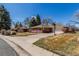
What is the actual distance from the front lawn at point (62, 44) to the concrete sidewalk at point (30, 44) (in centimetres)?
5

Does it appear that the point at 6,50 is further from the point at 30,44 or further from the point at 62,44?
the point at 62,44

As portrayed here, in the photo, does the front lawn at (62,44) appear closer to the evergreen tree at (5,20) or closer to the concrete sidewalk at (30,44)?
the concrete sidewalk at (30,44)

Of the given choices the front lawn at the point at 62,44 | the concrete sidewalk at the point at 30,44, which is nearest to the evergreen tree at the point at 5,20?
the concrete sidewalk at the point at 30,44

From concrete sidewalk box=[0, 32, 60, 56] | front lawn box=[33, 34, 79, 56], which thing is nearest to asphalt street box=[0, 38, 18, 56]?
concrete sidewalk box=[0, 32, 60, 56]

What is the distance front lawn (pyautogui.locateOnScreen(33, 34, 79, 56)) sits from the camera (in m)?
3.09

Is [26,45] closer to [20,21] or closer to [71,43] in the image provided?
[20,21]

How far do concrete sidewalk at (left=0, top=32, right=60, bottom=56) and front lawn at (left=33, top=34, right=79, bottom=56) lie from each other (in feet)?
0.15

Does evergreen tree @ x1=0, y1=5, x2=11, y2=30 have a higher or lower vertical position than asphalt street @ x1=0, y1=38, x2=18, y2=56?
higher

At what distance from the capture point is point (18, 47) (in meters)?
3.18

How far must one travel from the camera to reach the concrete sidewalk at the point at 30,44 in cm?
309

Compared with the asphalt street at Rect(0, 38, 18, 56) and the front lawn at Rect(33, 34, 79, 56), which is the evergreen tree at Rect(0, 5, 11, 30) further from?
the front lawn at Rect(33, 34, 79, 56)

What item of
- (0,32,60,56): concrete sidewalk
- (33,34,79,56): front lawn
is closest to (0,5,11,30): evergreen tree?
(0,32,60,56): concrete sidewalk

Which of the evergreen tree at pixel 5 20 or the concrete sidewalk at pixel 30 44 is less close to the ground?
the evergreen tree at pixel 5 20

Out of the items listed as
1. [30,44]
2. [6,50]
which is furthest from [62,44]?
[6,50]
